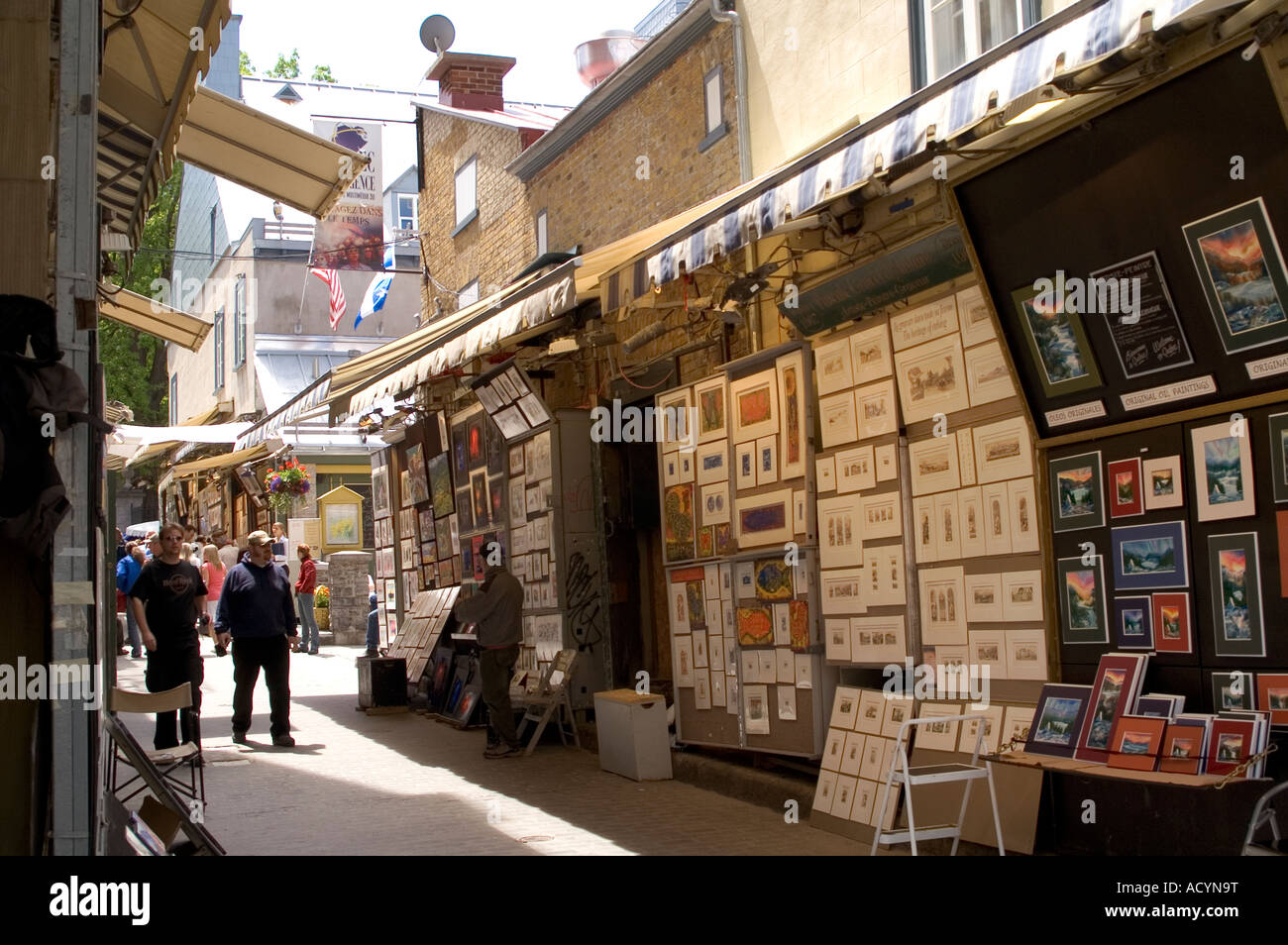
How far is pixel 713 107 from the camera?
41.3 ft

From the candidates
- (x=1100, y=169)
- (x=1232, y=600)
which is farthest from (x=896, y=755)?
(x=1100, y=169)

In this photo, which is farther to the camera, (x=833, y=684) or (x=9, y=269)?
(x=833, y=684)

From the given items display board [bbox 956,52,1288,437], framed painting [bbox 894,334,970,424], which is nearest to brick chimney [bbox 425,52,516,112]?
framed painting [bbox 894,334,970,424]

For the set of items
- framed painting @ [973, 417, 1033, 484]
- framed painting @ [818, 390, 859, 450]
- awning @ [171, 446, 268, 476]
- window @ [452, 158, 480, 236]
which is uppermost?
window @ [452, 158, 480, 236]

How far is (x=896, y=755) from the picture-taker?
22.7 ft

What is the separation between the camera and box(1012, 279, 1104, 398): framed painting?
7.12 m

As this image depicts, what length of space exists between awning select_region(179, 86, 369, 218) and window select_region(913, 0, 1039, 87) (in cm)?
415

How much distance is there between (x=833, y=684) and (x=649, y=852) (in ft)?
6.90

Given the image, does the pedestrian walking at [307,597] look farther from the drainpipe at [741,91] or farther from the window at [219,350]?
the window at [219,350]

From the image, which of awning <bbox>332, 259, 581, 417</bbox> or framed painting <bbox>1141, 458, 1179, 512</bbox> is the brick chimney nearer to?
awning <bbox>332, 259, 581, 417</bbox>

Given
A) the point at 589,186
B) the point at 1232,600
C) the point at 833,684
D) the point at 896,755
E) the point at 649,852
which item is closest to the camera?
the point at 1232,600

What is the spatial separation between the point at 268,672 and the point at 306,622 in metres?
10.7

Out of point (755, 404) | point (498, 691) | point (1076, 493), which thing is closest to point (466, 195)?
point (498, 691)
